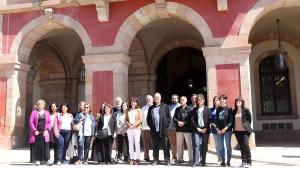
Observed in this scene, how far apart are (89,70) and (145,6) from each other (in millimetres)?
2742

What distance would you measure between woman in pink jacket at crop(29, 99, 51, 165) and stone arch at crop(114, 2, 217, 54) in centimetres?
403

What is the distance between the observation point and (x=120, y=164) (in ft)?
27.7

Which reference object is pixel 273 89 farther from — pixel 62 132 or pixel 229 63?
pixel 62 132

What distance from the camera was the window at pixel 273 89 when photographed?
15141 millimetres

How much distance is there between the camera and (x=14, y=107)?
12.4 m

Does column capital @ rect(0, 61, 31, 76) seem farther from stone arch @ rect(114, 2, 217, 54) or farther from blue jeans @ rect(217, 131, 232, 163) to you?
blue jeans @ rect(217, 131, 232, 163)

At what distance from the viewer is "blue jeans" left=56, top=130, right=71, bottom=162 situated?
8.57 meters

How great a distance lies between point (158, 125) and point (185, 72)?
1072 centimetres

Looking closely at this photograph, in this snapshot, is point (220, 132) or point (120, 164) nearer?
point (220, 132)

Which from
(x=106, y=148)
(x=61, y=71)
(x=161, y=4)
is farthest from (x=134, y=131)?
(x=61, y=71)

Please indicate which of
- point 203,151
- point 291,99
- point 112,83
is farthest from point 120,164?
point 291,99

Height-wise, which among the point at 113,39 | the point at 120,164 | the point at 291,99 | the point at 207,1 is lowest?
the point at 120,164

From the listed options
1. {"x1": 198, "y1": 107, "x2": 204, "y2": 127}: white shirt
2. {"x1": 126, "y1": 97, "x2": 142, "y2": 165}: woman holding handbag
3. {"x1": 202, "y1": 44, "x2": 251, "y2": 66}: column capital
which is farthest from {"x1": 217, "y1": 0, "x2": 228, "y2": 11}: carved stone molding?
{"x1": 126, "y1": 97, "x2": 142, "y2": 165}: woman holding handbag

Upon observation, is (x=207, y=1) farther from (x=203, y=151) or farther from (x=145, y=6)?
(x=203, y=151)
